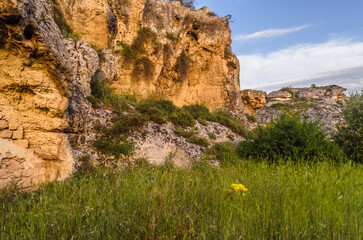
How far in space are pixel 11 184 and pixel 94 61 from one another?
6.63m

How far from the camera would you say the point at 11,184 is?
3930mm

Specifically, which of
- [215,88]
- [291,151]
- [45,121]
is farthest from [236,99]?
[45,121]

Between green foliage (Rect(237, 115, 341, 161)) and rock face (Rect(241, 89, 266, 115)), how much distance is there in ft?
55.6

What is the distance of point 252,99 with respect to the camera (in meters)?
23.5

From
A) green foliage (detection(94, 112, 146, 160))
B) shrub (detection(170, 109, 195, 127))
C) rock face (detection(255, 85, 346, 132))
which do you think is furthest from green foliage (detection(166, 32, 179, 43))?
rock face (detection(255, 85, 346, 132))

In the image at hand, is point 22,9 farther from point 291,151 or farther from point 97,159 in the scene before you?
point 291,151

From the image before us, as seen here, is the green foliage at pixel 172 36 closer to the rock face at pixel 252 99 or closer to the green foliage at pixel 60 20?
the green foliage at pixel 60 20

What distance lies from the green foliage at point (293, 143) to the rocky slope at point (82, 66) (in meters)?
5.84

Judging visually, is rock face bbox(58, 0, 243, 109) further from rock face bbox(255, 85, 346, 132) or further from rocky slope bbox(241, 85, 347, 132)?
rock face bbox(255, 85, 346, 132)

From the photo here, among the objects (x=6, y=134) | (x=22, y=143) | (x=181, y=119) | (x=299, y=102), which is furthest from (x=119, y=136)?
(x=299, y=102)

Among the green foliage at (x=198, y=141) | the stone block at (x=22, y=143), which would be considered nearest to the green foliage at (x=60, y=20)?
the stone block at (x=22, y=143)

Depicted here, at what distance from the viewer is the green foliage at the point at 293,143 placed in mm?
6168

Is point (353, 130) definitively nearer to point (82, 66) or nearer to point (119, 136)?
point (119, 136)

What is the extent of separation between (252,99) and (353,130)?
53.9 ft
